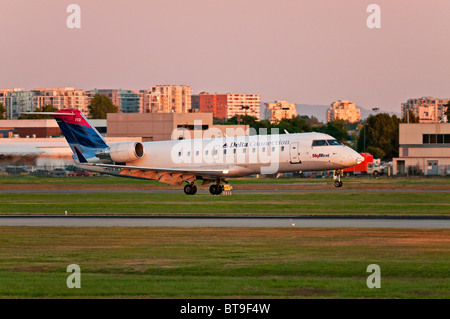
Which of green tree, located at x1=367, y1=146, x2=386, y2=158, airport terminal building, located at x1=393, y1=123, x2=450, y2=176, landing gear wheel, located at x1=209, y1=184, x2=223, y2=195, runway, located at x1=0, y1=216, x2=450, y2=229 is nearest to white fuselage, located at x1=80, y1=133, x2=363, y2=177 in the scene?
landing gear wheel, located at x1=209, y1=184, x2=223, y2=195

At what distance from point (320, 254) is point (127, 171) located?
3001 centimetres

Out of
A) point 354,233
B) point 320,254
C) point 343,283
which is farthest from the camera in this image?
point 354,233

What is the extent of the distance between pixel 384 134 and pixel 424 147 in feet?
150

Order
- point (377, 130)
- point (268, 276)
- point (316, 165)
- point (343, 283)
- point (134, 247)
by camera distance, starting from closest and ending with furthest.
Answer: point (343, 283) < point (268, 276) < point (134, 247) < point (316, 165) < point (377, 130)

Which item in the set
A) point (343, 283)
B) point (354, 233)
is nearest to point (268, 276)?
point (343, 283)

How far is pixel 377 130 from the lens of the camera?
534 feet

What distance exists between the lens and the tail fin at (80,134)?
55156 mm

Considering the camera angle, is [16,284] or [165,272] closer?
[16,284]

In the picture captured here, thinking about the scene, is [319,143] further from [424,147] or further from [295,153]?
[424,147]

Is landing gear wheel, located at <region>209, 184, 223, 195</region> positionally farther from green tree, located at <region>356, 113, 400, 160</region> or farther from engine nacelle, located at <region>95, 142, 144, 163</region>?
green tree, located at <region>356, 113, 400, 160</region>

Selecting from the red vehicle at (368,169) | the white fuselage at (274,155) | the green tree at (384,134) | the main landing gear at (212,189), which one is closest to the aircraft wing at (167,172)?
the white fuselage at (274,155)

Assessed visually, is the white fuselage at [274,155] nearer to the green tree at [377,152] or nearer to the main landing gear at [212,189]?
the main landing gear at [212,189]

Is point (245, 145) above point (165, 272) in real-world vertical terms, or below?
above
